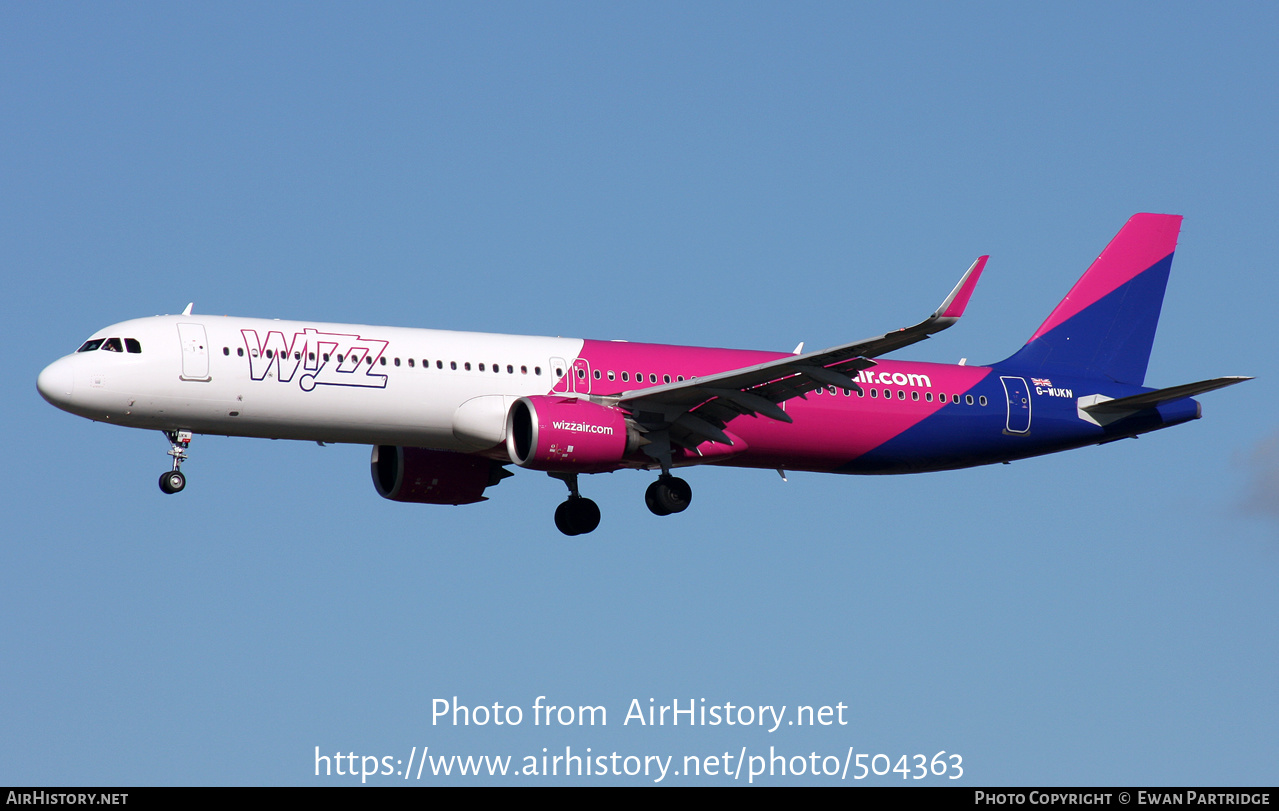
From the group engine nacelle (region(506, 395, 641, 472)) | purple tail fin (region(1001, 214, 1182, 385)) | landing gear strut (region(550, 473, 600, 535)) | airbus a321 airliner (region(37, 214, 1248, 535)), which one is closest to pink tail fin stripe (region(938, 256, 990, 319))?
airbus a321 airliner (region(37, 214, 1248, 535))

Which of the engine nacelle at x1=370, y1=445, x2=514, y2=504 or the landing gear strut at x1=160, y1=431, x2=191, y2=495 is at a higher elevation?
the engine nacelle at x1=370, y1=445, x2=514, y2=504

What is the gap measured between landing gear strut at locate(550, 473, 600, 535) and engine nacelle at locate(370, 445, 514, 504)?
1.63m

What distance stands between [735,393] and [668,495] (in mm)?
3513

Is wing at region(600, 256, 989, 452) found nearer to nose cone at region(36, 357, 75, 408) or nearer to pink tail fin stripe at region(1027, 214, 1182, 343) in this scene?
pink tail fin stripe at region(1027, 214, 1182, 343)

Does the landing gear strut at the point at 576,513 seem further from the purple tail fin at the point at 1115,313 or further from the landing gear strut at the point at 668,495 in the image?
the purple tail fin at the point at 1115,313

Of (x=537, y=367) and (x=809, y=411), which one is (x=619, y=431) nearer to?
(x=537, y=367)

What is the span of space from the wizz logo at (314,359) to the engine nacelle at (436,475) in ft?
16.0

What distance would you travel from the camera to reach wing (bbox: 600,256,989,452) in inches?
1449

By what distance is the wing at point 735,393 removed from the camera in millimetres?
36812

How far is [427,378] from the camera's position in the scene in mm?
38156
